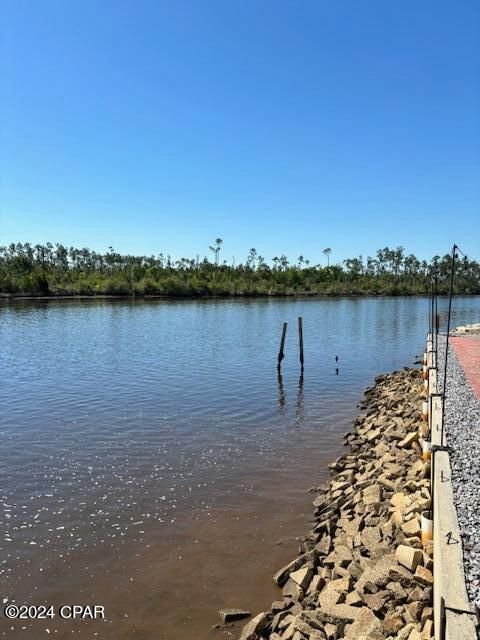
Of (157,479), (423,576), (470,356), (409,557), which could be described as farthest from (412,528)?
(470,356)

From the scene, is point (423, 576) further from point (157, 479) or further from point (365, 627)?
point (157, 479)

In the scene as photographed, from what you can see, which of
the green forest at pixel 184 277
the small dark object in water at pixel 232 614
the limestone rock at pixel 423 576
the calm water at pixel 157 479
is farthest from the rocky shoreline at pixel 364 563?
the green forest at pixel 184 277

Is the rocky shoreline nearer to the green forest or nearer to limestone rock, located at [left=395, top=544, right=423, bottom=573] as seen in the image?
limestone rock, located at [left=395, top=544, right=423, bottom=573]

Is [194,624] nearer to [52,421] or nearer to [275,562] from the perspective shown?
[275,562]

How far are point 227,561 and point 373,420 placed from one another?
803 cm

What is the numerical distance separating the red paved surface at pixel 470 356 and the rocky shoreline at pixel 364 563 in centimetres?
342

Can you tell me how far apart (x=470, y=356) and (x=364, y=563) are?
1391 centimetres

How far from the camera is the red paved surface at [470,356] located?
43.9 feet

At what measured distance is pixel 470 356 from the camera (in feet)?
59.8

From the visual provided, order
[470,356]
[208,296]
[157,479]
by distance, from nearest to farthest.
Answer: [157,479]
[470,356]
[208,296]

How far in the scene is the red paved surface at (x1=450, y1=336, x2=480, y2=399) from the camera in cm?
1340

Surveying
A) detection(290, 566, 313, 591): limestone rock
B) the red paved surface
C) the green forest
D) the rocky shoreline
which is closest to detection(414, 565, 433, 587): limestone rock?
the rocky shoreline

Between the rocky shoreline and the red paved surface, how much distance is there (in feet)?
11.2

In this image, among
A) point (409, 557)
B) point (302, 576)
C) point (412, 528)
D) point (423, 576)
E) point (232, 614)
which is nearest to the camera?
point (423, 576)
